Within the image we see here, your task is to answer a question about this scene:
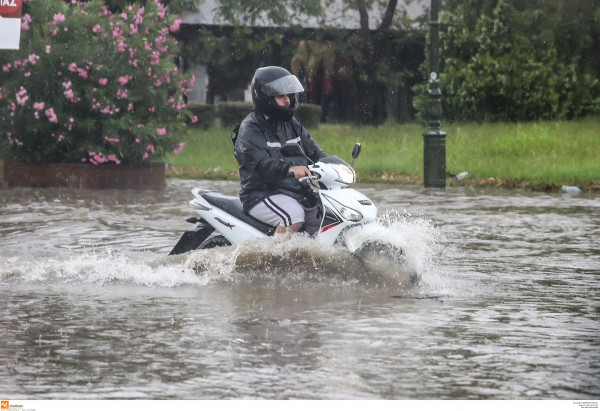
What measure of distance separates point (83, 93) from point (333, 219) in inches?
482

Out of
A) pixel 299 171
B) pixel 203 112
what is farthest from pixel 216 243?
pixel 203 112

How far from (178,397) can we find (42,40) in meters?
15.7

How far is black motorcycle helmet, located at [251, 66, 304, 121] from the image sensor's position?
33.8 ft

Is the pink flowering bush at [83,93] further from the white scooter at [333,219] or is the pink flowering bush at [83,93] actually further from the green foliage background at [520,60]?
the green foliage background at [520,60]

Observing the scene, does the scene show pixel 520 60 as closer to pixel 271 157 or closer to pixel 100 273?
pixel 271 157

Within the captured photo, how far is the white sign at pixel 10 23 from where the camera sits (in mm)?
19281

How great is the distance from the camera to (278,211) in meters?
10.2

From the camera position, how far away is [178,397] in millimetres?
6359

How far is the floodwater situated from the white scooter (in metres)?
0.17

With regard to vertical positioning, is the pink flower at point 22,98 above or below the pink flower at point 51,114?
above

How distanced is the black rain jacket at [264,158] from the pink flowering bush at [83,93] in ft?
35.4

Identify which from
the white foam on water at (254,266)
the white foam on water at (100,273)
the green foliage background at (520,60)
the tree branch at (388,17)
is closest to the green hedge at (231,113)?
the tree branch at (388,17)

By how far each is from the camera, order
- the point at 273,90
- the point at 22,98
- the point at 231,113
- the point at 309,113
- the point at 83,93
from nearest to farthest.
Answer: the point at 273,90 < the point at 22,98 < the point at 83,93 < the point at 309,113 < the point at 231,113
